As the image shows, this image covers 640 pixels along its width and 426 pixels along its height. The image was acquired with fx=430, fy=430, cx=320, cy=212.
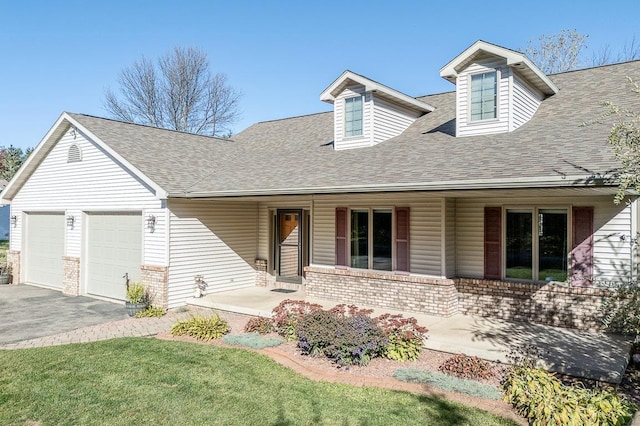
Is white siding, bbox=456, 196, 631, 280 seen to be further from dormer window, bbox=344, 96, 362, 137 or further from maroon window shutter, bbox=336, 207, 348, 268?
dormer window, bbox=344, 96, 362, 137

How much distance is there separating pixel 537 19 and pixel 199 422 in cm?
2092

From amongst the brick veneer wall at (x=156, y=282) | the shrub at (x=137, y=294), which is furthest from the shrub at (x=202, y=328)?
the shrub at (x=137, y=294)

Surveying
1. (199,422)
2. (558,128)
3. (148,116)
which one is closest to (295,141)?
(558,128)

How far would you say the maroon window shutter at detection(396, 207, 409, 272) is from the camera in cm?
1015

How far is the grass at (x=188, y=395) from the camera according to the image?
502 cm

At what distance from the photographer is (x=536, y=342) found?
7.45 metres

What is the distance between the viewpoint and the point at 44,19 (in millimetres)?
14938

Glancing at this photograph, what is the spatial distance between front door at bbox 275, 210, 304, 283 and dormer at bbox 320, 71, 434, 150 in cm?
262

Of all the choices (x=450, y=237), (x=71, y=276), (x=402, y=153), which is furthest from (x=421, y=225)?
(x=71, y=276)

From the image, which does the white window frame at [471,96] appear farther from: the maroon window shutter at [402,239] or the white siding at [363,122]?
the maroon window shutter at [402,239]

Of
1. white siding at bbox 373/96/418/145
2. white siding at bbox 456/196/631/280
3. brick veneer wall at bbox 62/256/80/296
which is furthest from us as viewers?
brick veneer wall at bbox 62/256/80/296

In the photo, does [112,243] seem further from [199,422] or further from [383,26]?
[383,26]

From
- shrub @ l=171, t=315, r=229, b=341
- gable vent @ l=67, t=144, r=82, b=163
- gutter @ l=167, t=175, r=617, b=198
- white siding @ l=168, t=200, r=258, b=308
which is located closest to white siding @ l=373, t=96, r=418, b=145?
gutter @ l=167, t=175, r=617, b=198

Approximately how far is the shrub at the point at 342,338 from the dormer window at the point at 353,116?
6325 mm
